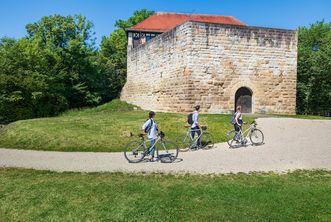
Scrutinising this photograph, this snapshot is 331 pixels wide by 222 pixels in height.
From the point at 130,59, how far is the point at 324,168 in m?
20.6

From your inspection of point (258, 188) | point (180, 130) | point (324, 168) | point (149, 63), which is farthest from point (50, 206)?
point (149, 63)

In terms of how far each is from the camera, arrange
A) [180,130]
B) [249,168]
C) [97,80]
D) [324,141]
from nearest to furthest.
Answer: [249,168]
[324,141]
[180,130]
[97,80]

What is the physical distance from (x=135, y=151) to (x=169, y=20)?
27.7 meters

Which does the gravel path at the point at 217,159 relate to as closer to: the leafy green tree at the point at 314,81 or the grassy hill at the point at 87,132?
the grassy hill at the point at 87,132

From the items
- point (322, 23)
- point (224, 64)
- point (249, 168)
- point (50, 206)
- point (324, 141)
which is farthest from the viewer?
point (322, 23)

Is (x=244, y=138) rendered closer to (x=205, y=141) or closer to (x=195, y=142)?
(x=205, y=141)

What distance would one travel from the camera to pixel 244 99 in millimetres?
18266

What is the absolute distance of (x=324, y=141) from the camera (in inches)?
450

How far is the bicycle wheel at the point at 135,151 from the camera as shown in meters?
8.73

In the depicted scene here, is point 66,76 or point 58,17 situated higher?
point 58,17

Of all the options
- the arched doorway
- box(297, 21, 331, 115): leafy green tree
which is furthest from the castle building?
box(297, 21, 331, 115): leafy green tree

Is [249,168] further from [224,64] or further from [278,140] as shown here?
[224,64]

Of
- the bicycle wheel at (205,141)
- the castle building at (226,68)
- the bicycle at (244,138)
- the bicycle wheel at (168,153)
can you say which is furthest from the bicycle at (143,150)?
the castle building at (226,68)

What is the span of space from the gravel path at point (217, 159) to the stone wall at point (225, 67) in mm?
5896
